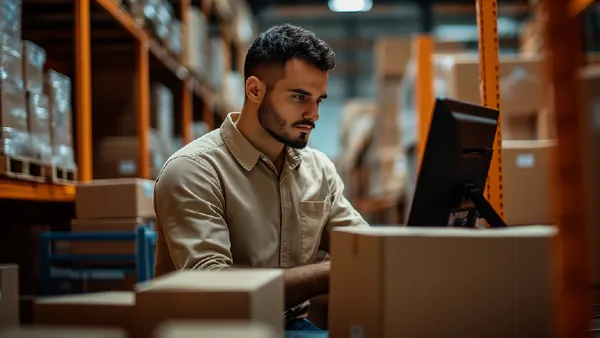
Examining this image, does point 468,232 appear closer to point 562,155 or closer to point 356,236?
point 356,236

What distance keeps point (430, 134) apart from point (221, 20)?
22.0 ft

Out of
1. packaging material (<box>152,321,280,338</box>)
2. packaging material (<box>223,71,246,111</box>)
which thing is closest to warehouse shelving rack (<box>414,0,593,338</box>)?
packaging material (<box>152,321,280,338</box>)

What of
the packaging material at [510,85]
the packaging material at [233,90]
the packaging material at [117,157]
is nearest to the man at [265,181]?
the packaging material at [510,85]

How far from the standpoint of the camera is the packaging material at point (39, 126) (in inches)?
132

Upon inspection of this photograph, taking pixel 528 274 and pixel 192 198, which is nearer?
pixel 528 274

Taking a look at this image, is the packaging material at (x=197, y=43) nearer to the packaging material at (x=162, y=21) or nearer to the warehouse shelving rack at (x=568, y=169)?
the packaging material at (x=162, y=21)

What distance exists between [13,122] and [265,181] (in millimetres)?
1389

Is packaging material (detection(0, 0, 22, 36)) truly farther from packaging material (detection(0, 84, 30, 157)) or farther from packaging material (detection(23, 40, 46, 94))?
packaging material (detection(0, 84, 30, 157))

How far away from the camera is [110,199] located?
147 inches

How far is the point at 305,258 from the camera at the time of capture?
2.66 meters

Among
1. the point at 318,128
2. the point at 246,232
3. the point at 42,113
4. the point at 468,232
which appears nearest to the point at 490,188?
the point at 246,232

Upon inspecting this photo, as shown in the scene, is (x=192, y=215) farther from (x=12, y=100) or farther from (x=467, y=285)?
(x=12, y=100)

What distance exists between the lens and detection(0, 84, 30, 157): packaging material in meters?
3.02

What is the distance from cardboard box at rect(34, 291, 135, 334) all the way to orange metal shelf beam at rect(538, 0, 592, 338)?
3.66ft
